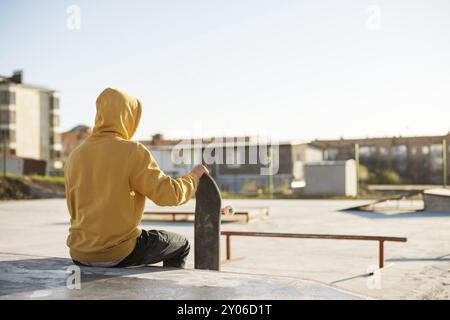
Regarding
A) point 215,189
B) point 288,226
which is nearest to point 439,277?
point 215,189

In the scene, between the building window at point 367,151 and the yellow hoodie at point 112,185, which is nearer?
the yellow hoodie at point 112,185

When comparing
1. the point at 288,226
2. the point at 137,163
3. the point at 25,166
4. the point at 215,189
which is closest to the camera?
the point at 137,163

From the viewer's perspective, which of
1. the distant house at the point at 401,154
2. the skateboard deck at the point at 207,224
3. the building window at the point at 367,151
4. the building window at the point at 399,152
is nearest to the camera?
the skateboard deck at the point at 207,224

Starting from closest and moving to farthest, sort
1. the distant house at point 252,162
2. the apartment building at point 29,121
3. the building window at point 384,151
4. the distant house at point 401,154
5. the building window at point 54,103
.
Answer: the distant house at point 252,162
the distant house at point 401,154
the apartment building at point 29,121
the building window at point 384,151
the building window at point 54,103

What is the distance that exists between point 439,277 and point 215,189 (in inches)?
129

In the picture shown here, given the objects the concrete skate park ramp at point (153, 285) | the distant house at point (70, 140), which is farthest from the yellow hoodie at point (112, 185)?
the distant house at point (70, 140)

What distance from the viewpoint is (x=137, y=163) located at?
3906 millimetres

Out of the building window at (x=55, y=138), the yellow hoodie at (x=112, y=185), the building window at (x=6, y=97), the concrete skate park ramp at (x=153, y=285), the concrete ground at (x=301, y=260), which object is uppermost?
the building window at (x=6, y=97)

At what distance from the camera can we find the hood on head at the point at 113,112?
13.3 feet

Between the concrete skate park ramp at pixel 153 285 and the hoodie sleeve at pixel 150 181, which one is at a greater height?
the hoodie sleeve at pixel 150 181

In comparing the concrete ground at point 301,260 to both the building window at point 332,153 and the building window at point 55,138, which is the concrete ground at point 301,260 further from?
the building window at point 55,138

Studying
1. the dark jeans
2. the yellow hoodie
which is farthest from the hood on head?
the dark jeans

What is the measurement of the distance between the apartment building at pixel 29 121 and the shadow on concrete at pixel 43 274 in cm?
5199
